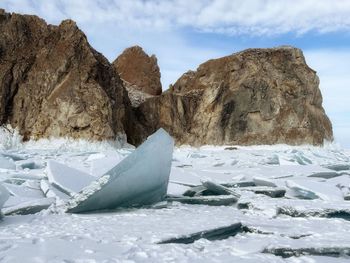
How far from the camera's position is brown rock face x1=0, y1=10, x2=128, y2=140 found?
124ft

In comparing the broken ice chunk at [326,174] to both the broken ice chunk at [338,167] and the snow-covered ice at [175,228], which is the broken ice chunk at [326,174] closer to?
the snow-covered ice at [175,228]

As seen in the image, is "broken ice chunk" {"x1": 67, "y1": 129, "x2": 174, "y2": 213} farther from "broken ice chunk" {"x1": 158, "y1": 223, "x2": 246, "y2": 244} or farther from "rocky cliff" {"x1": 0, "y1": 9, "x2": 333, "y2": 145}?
"rocky cliff" {"x1": 0, "y1": 9, "x2": 333, "y2": 145}

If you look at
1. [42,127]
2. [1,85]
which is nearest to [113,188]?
[42,127]

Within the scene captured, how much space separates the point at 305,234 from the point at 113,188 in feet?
5.54

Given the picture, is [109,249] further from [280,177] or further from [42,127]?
[42,127]

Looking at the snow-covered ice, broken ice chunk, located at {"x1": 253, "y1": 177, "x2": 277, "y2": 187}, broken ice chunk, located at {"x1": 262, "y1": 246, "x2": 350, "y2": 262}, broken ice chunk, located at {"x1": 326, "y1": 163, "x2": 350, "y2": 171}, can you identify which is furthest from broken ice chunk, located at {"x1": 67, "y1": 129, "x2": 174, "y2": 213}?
broken ice chunk, located at {"x1": 326, "y1": 163, "x2": 350, "y2": 171}

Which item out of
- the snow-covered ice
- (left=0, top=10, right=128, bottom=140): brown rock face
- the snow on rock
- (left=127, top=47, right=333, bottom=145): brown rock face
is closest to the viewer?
the snow-covered ice

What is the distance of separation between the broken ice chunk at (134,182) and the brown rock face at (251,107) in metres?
45.4

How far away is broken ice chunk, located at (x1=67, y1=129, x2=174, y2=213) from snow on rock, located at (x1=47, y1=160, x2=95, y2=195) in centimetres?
65

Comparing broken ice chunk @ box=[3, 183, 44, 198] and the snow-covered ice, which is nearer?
the snow-covered ice

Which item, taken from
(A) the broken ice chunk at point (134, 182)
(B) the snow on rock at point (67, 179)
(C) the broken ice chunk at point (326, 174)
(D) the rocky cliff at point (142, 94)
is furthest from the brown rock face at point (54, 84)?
(A) the broken ice chunk at point (134, 182)

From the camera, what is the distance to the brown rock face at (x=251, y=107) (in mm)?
50312

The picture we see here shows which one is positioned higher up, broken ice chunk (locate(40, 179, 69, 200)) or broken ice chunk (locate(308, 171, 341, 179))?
broken ice chunk (locate(308, 171, 341, 179))

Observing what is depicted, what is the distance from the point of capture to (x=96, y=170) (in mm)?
6250
